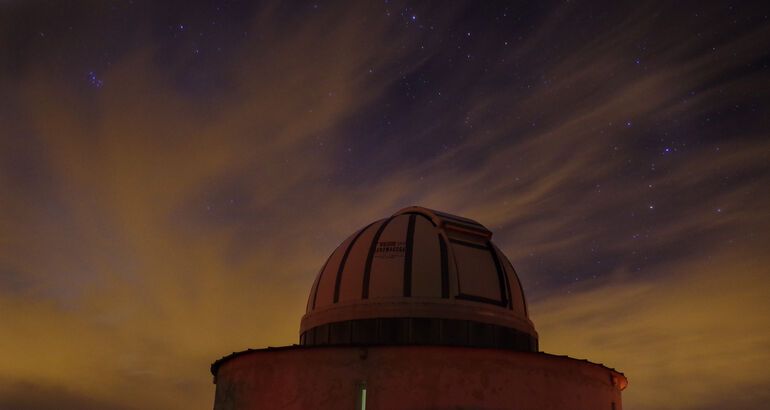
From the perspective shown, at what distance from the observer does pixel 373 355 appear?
1363 centimetres

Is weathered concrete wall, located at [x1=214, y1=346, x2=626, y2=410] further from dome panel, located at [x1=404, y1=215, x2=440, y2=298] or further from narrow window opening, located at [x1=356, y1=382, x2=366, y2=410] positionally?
dome panel, located at [x1=404, y1=215, x2=440, y2=298]

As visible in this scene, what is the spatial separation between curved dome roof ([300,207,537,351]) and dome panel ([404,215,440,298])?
0.09 feet

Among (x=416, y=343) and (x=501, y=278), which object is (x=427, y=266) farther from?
(x=416, y=343)

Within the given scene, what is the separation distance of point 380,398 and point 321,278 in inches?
219

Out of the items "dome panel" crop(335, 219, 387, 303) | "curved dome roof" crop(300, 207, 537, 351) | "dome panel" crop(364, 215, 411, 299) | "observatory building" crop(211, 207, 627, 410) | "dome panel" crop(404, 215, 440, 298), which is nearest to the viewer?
"observatory building" crop(211, 207, 627, 410)

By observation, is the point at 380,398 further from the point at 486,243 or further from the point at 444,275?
the point at 486,243

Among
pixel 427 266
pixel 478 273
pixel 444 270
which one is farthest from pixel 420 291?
pixel 478 273

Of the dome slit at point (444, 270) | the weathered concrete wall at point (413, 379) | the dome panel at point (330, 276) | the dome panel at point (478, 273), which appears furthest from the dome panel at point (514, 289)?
the dome panel at point (330, 276)

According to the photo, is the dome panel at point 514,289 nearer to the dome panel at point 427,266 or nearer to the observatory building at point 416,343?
the observatory building at point 416,343

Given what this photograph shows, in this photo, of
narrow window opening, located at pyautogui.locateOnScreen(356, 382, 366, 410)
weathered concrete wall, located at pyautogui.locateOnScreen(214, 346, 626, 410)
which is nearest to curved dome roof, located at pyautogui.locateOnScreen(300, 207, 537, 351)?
weathered concrete wall, located at pyautogui.locateOnScreen(214, 346, 626, 410)

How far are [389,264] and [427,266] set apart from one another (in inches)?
40.3

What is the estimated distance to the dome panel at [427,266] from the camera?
16219mm

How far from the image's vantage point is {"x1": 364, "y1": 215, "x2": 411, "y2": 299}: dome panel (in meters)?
16.3

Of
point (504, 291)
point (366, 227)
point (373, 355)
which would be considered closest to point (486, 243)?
point (504, 291)
